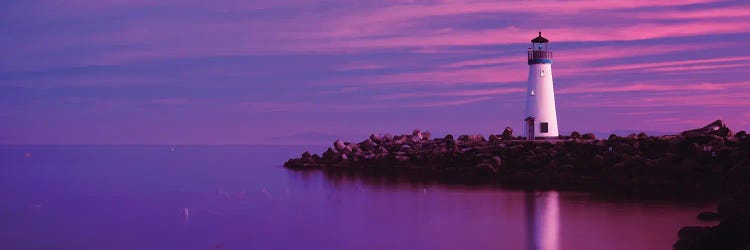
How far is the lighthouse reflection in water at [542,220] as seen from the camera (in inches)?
770

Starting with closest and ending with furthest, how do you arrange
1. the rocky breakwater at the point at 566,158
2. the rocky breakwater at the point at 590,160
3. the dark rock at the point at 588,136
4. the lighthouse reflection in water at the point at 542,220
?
the lighthouse reflection in water at the point at 542,220 → the rocky breakwater at the point at 590,160 → the rocky breakwater at the point at 566,158 → the dark rock at the point at 588,136

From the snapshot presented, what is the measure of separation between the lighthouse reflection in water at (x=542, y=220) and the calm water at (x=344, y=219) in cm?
3

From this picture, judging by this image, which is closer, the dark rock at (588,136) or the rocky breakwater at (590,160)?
the rocky breakwater at (590,160)

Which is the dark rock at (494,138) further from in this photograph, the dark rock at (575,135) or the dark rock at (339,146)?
the dark rock at (339,146)

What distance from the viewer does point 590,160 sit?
3366 cm

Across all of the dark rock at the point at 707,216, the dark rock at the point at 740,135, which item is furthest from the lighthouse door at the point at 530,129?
the dark rock at the point at 707,216

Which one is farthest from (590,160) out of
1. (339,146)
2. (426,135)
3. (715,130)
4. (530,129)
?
(339,146)

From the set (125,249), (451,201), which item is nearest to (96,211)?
(125,249)

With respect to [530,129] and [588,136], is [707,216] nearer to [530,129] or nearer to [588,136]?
[588,136]

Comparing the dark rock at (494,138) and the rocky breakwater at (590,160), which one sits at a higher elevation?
the dark rock at (494,138)

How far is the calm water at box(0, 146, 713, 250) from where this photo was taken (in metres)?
20.2

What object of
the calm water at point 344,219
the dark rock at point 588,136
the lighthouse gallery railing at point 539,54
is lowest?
the calm water at point 344,219

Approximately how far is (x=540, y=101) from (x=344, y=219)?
1969 cm

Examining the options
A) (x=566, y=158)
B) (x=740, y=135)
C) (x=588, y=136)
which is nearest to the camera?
(x=740, y=135)
